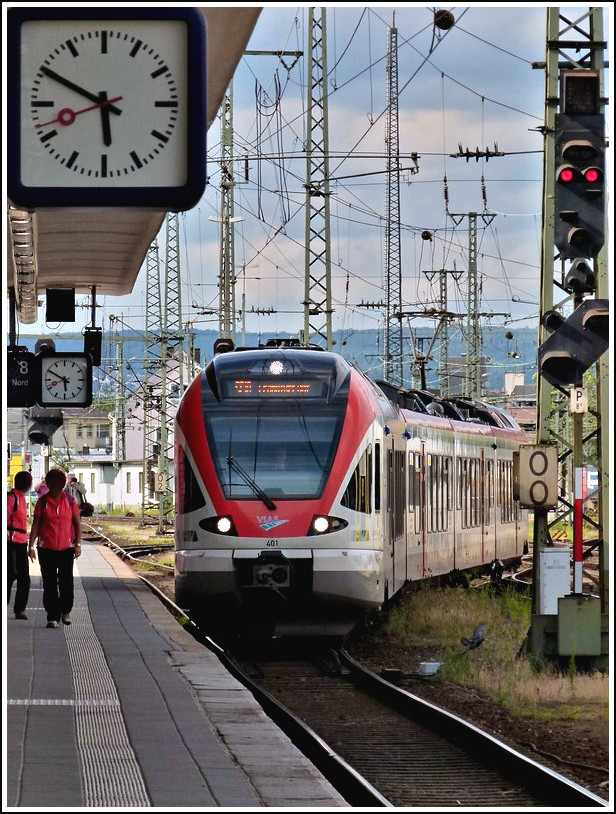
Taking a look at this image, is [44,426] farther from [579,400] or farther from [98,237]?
[579,400]

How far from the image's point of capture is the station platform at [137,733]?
333 inches

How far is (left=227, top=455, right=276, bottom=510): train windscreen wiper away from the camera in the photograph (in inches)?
666

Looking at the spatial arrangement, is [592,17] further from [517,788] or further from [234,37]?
[517,788]

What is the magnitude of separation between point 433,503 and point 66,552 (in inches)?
288

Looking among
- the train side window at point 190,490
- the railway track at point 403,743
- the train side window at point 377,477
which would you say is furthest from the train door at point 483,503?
the train side window at point 190,490

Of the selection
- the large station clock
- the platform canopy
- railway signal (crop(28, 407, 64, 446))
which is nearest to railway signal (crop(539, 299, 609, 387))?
the platform canopy

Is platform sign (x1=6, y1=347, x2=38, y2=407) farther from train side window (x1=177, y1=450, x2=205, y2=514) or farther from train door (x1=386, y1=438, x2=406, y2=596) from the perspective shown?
train door (x1=386, y1=438, x2=406, y2=596)

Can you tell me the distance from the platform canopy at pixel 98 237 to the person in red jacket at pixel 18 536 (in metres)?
2.40

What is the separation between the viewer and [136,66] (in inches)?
269

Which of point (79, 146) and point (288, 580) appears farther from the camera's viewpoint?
point (288, 580)

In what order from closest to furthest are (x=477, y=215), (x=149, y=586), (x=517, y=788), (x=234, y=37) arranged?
(x=234, y=37), (x=517, y=788), (x=149, y=586), (x=477, y=215)

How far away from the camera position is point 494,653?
56.7 ft

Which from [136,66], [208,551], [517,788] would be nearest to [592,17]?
[208,551]

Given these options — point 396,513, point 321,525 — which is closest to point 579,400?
Answer: point 321,525
